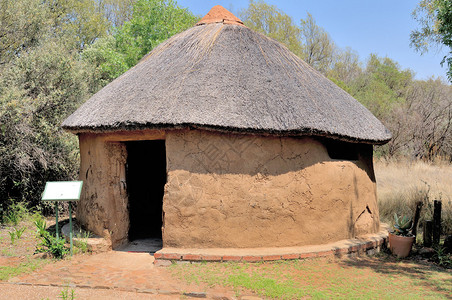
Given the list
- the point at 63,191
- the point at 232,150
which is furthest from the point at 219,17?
the point at 63,191

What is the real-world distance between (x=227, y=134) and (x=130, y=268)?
2449 mm

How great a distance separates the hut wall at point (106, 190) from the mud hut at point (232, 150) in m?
0.02

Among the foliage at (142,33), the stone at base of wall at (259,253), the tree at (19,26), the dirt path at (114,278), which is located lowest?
the dirt path at (114,278)

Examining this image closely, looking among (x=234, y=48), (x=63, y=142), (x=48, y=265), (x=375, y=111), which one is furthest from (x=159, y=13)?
(x=48, y=265)

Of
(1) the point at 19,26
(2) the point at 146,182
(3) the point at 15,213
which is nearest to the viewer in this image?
(3) the point at 15,213

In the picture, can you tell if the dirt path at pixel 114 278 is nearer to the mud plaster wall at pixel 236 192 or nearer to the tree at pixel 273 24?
the mud plaster wall at pixel 236 192

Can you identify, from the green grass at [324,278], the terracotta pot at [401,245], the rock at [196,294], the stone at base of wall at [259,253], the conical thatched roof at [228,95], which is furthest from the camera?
the terracotta pot at [401,245]

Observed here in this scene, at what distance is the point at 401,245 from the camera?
6.25 m

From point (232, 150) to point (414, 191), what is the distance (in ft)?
19.2

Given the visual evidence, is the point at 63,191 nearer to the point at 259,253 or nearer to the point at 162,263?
the point at 162,263

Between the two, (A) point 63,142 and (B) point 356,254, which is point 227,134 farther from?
(A) point 63,142

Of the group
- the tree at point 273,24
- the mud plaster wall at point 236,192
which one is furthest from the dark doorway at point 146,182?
→ the tree at point 273,24

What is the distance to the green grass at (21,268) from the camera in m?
5.13

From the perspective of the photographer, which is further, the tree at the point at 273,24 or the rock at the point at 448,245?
the tree at the point at 273,24
